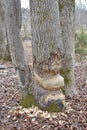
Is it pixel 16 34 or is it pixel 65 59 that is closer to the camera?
pixel 16 34

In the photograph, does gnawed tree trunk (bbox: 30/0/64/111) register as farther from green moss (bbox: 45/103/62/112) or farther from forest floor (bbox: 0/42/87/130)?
forest floor (bbox: 0/42/87/130)

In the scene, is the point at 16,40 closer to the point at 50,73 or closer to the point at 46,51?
the point at 46,51

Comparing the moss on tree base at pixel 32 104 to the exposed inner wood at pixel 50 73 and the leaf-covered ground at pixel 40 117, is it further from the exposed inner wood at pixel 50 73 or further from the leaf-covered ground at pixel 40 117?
the exposed inner wood at pixel 50 73

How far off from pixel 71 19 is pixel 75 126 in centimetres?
229

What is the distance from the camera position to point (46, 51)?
16.3 ft

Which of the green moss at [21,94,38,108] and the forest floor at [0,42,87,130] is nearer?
the forest floor at [0,42,87,130]

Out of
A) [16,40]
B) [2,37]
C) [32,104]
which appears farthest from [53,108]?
[2,37]

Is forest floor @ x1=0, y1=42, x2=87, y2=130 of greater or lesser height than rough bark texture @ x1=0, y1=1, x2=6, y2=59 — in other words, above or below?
below

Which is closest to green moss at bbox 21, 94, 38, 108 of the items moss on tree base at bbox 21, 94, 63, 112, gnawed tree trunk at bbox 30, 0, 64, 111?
moss on tree base at bbox 21, 94, 63, 112

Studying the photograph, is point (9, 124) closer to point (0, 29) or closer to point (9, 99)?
point (9, 99)

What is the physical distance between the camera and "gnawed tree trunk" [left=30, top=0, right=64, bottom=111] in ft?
16.0

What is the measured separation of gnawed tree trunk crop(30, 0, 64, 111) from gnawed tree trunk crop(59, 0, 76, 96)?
0.91 metres

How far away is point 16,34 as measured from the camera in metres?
5.39

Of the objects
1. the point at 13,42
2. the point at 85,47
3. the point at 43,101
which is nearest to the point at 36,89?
the point at 43,101
